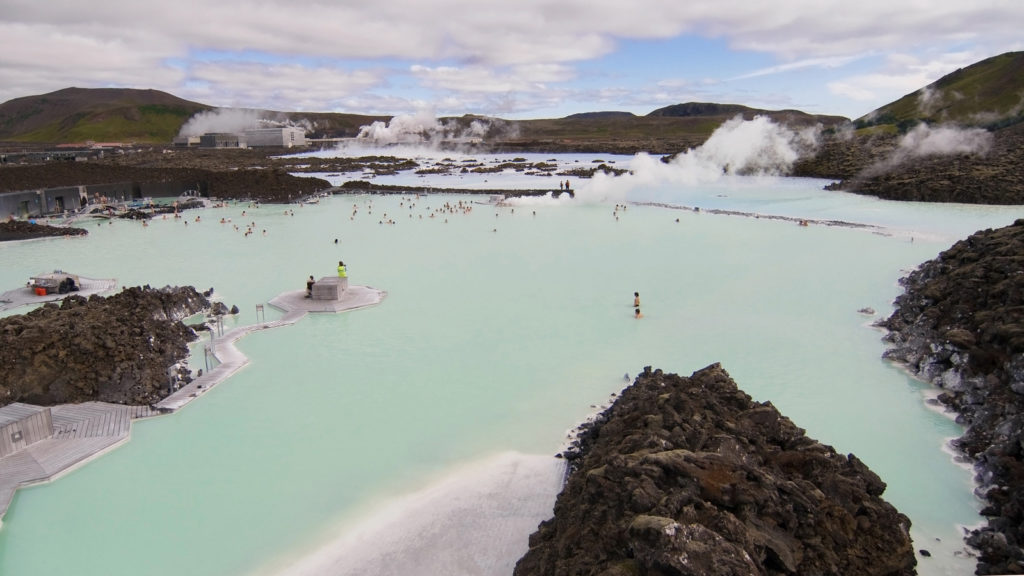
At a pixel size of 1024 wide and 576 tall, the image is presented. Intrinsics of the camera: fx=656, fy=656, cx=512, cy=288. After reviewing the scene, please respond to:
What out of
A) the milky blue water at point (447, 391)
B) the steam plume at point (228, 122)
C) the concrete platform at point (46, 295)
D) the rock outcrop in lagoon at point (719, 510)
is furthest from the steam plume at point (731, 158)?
the steam plume at point (228, 122)

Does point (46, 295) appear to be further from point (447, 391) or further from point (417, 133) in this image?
point (417, 133)

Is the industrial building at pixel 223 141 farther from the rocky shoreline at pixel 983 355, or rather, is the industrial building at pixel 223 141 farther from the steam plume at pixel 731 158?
the rocky shoreline at pixel 983 355

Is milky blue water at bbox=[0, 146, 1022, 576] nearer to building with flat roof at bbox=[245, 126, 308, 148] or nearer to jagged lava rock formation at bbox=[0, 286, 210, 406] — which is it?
jagged lava rock formation at bbox=[0, 286, 210, 406]

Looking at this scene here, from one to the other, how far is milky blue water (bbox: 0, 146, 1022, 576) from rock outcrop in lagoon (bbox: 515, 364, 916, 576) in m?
1.04

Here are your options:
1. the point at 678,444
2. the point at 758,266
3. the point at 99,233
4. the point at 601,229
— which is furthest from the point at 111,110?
the point at 678,444

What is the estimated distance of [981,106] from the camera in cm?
5772

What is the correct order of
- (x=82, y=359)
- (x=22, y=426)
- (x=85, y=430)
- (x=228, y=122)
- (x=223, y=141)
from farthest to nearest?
1. (x=228, y=122)
2. (x=223, y=141)
3. (x=82, y=359)
4. (x=85, y=430)
5. (x=22, y=426)

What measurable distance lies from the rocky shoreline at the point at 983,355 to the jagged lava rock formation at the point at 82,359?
11278 millimetres

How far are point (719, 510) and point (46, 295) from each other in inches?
694

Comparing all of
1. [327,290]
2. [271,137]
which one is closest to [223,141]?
[271,137]

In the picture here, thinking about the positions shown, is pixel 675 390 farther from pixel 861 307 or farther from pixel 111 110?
pixel 111 110

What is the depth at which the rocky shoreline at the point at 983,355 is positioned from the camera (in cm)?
673

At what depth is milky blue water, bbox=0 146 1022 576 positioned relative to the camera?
7066 mm

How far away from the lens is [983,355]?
9.91m
